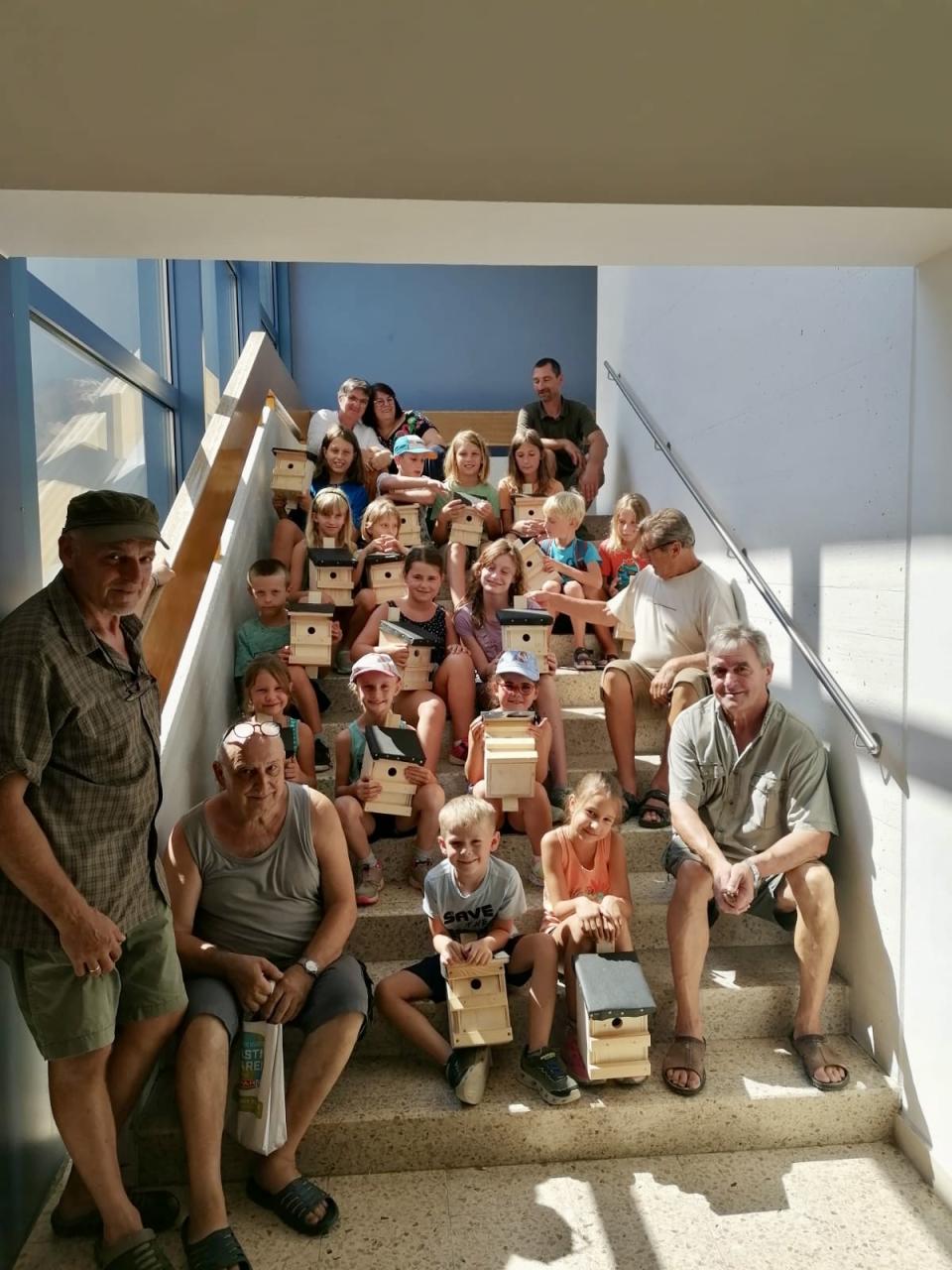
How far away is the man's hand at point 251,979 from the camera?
2.43 meters

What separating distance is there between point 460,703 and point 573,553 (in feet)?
3.81

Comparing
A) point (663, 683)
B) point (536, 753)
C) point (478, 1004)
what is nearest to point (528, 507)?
point (663, 683)

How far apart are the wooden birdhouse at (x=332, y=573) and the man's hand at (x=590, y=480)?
1822 millimetres

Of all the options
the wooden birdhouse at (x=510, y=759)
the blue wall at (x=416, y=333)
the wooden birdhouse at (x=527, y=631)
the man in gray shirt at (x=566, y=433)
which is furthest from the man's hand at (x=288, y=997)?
the blue wall at (x=416, y=333)

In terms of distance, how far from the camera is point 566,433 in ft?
18.8

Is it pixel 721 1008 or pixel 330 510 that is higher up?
pixel 330 510

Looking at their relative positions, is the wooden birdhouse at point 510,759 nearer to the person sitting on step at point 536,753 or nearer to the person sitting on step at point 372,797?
the person sitting on step at point 536,753

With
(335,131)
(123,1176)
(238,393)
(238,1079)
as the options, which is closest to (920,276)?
(335,131)

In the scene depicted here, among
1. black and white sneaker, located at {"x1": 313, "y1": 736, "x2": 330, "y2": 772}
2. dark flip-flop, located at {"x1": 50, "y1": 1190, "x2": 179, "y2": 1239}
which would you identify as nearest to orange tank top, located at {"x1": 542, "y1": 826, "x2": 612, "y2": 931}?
black and white sneaker, located at {"x1": 313, "y1": 736, "x2": 330, "y2": 772}

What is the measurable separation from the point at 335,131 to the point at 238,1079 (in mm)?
2078

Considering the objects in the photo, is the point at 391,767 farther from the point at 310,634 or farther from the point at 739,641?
the point at 739,641

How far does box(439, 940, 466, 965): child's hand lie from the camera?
264 cm

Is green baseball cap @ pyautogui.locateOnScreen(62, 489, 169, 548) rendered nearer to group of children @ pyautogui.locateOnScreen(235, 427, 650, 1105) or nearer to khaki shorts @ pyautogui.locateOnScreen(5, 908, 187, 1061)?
khaki shorts @ pyautogui.locateOnScreen(5, 908, 187, 1061)

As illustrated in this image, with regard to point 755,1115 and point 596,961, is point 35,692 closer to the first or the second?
point 596,961
